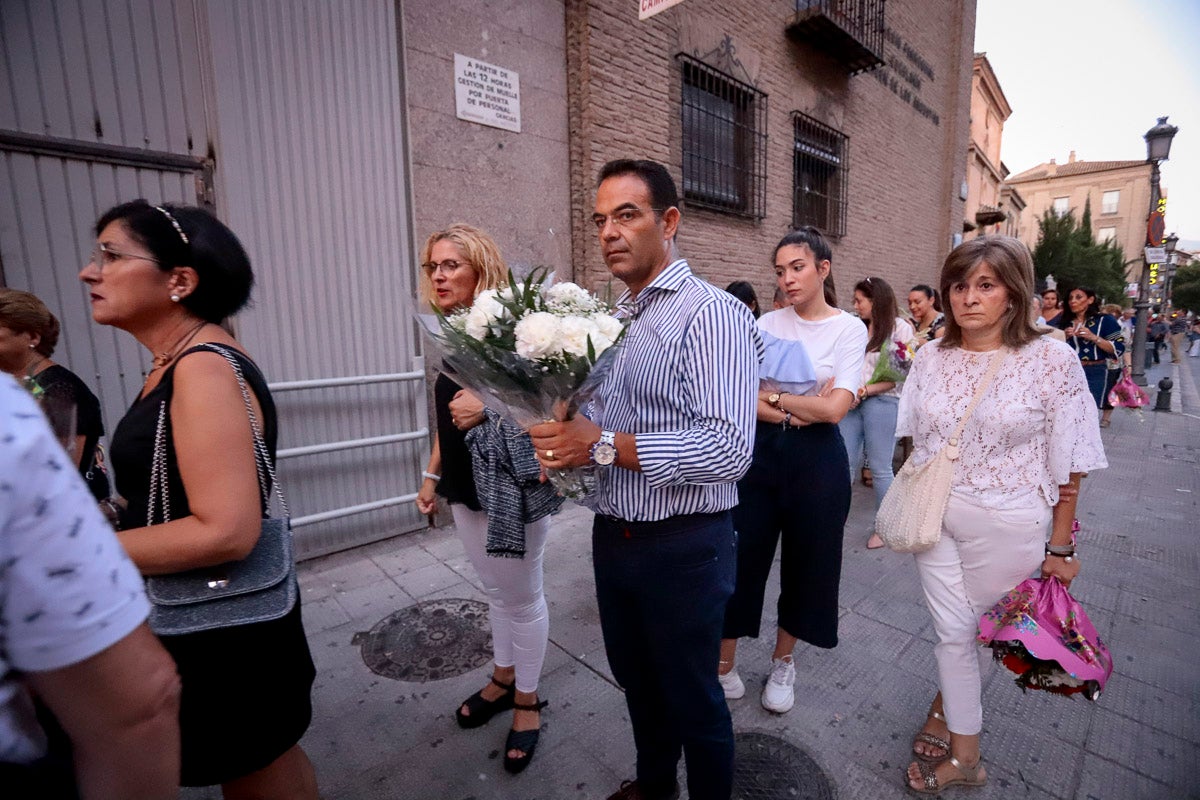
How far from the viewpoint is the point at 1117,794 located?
224 centimetres

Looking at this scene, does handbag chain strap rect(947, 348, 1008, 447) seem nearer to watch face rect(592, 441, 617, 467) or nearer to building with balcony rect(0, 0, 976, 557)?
watch face rect(592, 441, 617, 467)

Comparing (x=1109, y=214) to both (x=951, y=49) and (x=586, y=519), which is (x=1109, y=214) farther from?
(x=586, y=519)

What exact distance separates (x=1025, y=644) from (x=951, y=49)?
15413 millimetres

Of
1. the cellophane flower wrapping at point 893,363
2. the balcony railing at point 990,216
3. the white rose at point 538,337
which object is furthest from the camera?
the balcony railing at point 990,216

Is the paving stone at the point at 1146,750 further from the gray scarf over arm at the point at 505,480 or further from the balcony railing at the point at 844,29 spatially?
the balcony railing at the point at 844,29

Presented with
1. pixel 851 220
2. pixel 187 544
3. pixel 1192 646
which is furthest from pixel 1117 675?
pixel 851 220

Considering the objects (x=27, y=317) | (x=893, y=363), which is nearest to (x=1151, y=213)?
(x=893, y=363)

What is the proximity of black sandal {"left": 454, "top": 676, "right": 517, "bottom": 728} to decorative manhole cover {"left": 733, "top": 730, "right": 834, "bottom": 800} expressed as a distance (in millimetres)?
1025

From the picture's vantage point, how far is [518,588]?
96.4 inches

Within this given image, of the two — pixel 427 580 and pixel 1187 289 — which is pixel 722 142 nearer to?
pixel 427 580

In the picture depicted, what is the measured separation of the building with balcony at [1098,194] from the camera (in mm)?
53500

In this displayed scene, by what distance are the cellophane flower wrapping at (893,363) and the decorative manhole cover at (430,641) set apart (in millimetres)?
3056

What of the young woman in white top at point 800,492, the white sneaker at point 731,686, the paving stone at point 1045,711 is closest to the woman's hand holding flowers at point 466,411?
the young woman in white top at point 800,492

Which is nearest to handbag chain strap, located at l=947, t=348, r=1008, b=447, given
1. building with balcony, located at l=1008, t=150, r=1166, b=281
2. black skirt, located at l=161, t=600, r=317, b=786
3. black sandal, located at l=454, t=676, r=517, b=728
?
black sandal, located at l=454, t=676, r=517, b=728
